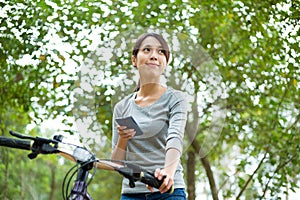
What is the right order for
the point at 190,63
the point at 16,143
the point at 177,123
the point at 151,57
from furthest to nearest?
the point at 190,63 < the point at 151,57 < the point at 177,123 < the point at 16,143

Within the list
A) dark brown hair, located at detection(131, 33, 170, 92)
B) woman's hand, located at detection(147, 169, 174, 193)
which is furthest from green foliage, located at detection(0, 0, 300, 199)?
woman's hand, located at detection(147, 169, 174, 193)

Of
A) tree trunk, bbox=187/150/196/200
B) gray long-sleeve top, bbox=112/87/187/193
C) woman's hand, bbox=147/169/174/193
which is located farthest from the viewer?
tree trunk, bbox=187/150/196/200

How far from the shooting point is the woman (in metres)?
1.96

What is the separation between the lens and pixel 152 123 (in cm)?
197

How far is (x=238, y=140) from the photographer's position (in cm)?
554

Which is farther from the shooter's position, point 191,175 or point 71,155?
point 191,175

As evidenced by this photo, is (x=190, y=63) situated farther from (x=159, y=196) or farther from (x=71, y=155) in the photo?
(x=71, y=155)

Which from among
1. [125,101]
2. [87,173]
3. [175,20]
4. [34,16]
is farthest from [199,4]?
[87,173]

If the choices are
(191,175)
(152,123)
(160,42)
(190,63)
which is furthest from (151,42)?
(191,175)

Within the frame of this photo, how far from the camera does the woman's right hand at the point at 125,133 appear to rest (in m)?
1.96

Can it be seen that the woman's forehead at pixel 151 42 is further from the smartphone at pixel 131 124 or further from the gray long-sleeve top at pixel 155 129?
the smartphone at pixel 131 124

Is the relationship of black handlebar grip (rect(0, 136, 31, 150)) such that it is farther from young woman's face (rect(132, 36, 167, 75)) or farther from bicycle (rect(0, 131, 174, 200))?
young woman's face (rect(132, 36, 167, 75))

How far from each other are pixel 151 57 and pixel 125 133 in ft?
0.99

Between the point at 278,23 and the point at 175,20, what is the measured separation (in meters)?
0.79
